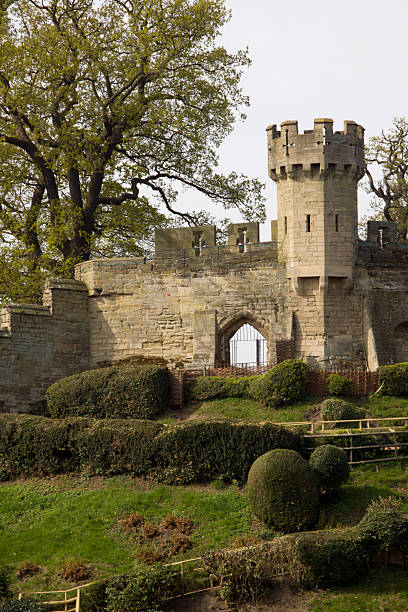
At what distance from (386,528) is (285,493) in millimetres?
2709

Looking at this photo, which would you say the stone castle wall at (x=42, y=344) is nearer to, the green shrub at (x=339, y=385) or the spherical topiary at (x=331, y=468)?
the green shrub at (x=339, y=385)

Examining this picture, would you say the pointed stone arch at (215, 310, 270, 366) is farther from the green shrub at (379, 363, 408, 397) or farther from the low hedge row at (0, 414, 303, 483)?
the low hedge row at (0, 414, 303, 483)

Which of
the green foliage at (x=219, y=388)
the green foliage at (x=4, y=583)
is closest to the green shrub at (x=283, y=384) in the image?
the green foliage at (x=219, y=388)

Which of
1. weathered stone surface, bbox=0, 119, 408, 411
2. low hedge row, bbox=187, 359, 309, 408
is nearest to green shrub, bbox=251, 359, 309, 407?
low hedge row, bbox=187, 359, 309, 408

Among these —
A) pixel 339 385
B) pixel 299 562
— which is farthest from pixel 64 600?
pixel 339 385

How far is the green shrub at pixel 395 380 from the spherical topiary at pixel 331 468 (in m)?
5.98

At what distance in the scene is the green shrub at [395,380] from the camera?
29594mm

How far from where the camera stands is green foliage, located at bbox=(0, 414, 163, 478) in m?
25.9

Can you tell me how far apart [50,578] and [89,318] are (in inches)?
562

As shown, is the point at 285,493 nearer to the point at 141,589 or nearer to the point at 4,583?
the point at 141,589

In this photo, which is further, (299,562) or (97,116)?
(97,116)

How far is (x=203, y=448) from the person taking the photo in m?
25.5

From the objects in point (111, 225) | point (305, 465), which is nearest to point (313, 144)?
point (111, 225)

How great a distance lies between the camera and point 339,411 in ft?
89.9
